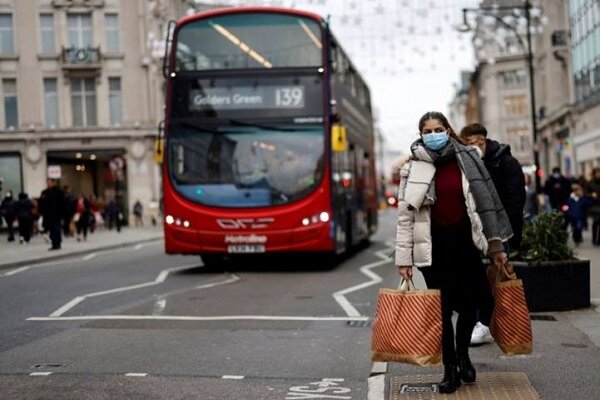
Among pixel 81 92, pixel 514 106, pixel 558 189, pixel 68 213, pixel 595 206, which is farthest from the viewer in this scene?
pixel 514 106

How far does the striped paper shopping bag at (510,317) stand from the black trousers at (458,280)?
0.17 metres

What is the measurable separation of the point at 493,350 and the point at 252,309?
13.5 feet

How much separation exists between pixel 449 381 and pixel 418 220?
3.35 feet

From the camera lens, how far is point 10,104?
45969 millimetres

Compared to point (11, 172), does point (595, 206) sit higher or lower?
lower

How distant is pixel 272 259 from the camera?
20.7 m

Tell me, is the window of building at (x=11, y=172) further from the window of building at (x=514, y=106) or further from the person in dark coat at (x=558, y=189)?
the window of building at (x=514, y=106)

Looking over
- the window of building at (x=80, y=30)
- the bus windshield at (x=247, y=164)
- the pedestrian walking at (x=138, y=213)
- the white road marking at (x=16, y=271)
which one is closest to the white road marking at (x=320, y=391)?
the bus windshield at (x=247, y=164)

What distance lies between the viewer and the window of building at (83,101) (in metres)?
49.6

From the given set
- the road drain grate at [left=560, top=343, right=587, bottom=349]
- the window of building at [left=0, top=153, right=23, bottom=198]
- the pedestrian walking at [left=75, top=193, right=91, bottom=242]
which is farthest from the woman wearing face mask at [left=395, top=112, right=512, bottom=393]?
the window of building at [left=0, top=153, right=23, bottom=198]

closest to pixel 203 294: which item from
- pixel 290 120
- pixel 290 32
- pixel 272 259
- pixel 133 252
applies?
pixel 290 120

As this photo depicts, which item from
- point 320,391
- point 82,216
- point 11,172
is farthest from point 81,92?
point 320,391

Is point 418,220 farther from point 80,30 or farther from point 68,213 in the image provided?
point 80,30

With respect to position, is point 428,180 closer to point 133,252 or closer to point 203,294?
point 203,294
